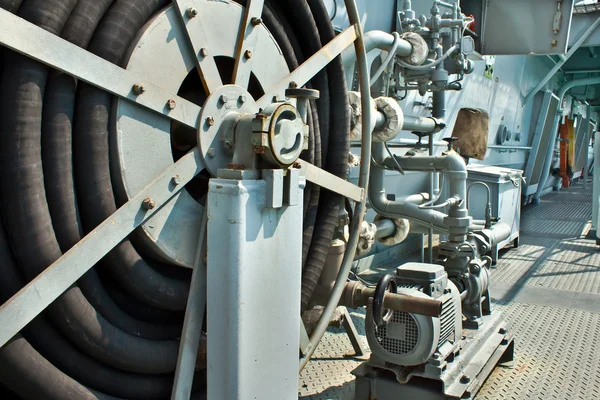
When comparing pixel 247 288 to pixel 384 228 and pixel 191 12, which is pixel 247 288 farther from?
pixel 384 228

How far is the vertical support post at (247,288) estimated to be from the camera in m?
1.45

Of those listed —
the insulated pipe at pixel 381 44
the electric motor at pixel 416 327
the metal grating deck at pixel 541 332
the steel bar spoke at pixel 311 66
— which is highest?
the insulated pipe at pixel 381 44

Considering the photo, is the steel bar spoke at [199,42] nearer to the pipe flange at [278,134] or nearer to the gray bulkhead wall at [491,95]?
the pipe flange at [278,134]

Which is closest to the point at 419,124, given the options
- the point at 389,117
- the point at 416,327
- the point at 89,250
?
the point at 389,117

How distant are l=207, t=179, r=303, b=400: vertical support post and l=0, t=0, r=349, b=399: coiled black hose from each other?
1.00 feet

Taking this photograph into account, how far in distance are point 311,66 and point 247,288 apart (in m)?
0.99

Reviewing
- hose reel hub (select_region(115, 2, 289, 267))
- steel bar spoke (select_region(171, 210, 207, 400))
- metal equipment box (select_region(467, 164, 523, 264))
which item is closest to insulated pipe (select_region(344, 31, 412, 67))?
hose reel hub (select_region(115, 2, 289, 267))

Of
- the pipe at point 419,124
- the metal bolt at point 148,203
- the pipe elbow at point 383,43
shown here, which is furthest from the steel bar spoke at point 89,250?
the pipe at point 419,124

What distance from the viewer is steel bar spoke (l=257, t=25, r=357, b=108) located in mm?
2000

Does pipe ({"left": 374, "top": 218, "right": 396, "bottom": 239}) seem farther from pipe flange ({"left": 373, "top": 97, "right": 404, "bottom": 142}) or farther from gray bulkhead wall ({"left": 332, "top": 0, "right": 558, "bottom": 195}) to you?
pipe flange ({"left": 373, "top": 97, "right": 404, "bottom": 142})

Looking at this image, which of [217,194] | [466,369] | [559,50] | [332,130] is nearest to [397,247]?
[559,50]

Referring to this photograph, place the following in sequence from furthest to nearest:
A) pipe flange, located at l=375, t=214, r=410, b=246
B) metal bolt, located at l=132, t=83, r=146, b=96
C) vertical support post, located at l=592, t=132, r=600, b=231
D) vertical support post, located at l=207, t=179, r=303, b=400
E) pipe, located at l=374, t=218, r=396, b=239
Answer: vertical support post, located at l=592, t=132, r=600, b=231 < pipe flange, located at l=375, t=214, r=410, b=246 < pipe, located at l=374, t=218, r=396, b=239 < metal bolt, located at l=132, t=83, r=146, b=96 < vertical support post, located at l=207, t=179, r=303, b=400

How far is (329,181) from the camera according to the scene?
2207 mm

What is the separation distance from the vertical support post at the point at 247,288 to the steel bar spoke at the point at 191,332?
0.67 feet
